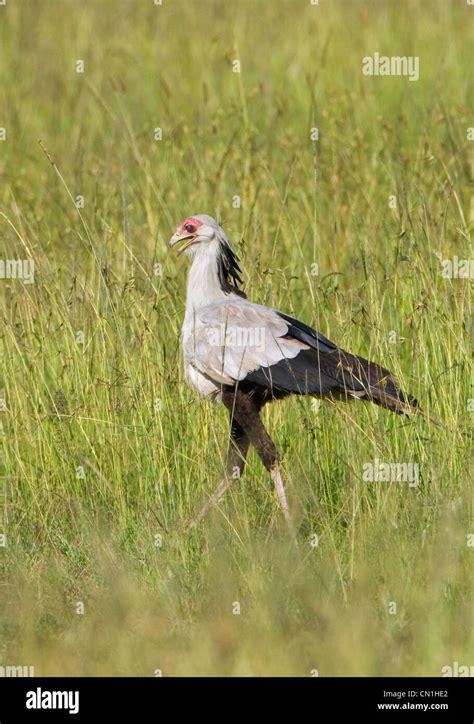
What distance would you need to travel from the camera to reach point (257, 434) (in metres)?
5.48

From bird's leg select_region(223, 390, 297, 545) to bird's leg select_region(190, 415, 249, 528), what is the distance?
8 centimetres

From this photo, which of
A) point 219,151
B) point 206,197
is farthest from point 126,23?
point 206,197

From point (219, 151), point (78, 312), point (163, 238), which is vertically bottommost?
point (78, 312)

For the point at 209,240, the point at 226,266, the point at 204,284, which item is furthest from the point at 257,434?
the point at 209,240

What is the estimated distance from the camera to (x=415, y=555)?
461 cm

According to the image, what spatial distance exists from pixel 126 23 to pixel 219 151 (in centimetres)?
335

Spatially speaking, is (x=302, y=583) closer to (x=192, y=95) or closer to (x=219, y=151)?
(x=219, y=151)

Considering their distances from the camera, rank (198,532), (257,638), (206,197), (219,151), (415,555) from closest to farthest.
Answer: (257,638) < (415,555) < (198,532) < (206,197) < (219,151)

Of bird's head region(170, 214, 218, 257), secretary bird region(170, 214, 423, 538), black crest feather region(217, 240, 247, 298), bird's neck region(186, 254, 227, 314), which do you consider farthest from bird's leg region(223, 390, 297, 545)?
bird's head region(170, 214, 218, 257)

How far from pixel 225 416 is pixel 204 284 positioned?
27.2 inches

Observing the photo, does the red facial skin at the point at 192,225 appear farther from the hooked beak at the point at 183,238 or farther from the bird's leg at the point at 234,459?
the bird's leg at the point at 234,459

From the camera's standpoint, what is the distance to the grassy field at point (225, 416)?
14.4 feet

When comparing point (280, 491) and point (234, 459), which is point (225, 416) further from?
point (280, 491)

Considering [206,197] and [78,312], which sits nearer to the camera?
[78,312]
